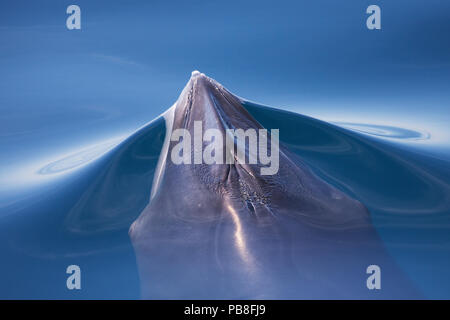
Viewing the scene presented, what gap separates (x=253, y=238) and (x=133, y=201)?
130 centimetres

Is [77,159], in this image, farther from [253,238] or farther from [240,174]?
[253,238]

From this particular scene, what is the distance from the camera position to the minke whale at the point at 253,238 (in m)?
2.33

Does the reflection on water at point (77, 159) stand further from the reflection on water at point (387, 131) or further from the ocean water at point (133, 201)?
the reflection on water at point (387, 131)

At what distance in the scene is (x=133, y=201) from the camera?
3463mm

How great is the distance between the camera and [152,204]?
3.12 m

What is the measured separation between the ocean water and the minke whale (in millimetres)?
234

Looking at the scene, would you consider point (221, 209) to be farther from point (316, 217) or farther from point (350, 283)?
point (350, 283)

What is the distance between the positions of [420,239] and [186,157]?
71.9 inches

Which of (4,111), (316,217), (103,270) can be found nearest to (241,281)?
(316,217)

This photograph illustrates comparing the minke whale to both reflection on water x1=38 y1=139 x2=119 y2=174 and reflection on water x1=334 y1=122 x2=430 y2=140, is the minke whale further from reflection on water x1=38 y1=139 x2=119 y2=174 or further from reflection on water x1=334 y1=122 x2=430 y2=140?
reflection on water x1=334 y1=122 x2=430 y2=140

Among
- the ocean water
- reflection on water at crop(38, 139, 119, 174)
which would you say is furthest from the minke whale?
reflection on water at crop(38, 139, 119, 174)

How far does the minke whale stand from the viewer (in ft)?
7.64
